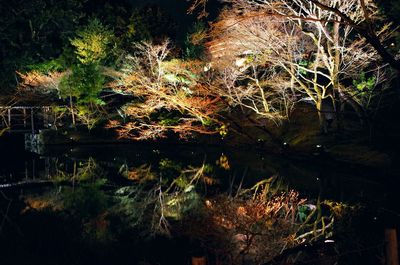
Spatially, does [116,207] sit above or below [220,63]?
below

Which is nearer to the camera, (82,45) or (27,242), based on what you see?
(27,242)

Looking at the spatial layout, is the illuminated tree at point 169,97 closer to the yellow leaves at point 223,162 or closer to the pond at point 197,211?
the yellow leaves at point 223,162

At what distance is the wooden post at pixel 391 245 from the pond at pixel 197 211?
0.63m

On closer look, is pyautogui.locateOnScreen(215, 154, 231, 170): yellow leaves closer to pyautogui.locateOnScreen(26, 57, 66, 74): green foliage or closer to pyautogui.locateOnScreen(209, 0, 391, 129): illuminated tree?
pyautogui.locateOnScreen(209, 0, 391, 129): illuminated tree

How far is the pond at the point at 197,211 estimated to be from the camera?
6095 millimetres

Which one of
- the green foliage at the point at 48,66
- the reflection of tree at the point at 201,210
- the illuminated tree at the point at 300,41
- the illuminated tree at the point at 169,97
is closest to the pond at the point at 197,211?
the reflection of tree at the point at 201,210

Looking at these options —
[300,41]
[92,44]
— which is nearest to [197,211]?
[300,41]

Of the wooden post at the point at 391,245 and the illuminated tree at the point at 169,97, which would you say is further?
the illuminated tree at the point at 169,97

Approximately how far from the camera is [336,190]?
12.0 metres

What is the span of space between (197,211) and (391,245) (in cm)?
Result: 616

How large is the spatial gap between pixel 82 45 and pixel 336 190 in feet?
75.1

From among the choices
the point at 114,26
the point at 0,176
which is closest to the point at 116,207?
the point at 0,176

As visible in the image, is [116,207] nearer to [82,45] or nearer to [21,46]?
[82,45]

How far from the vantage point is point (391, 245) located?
430 cm
